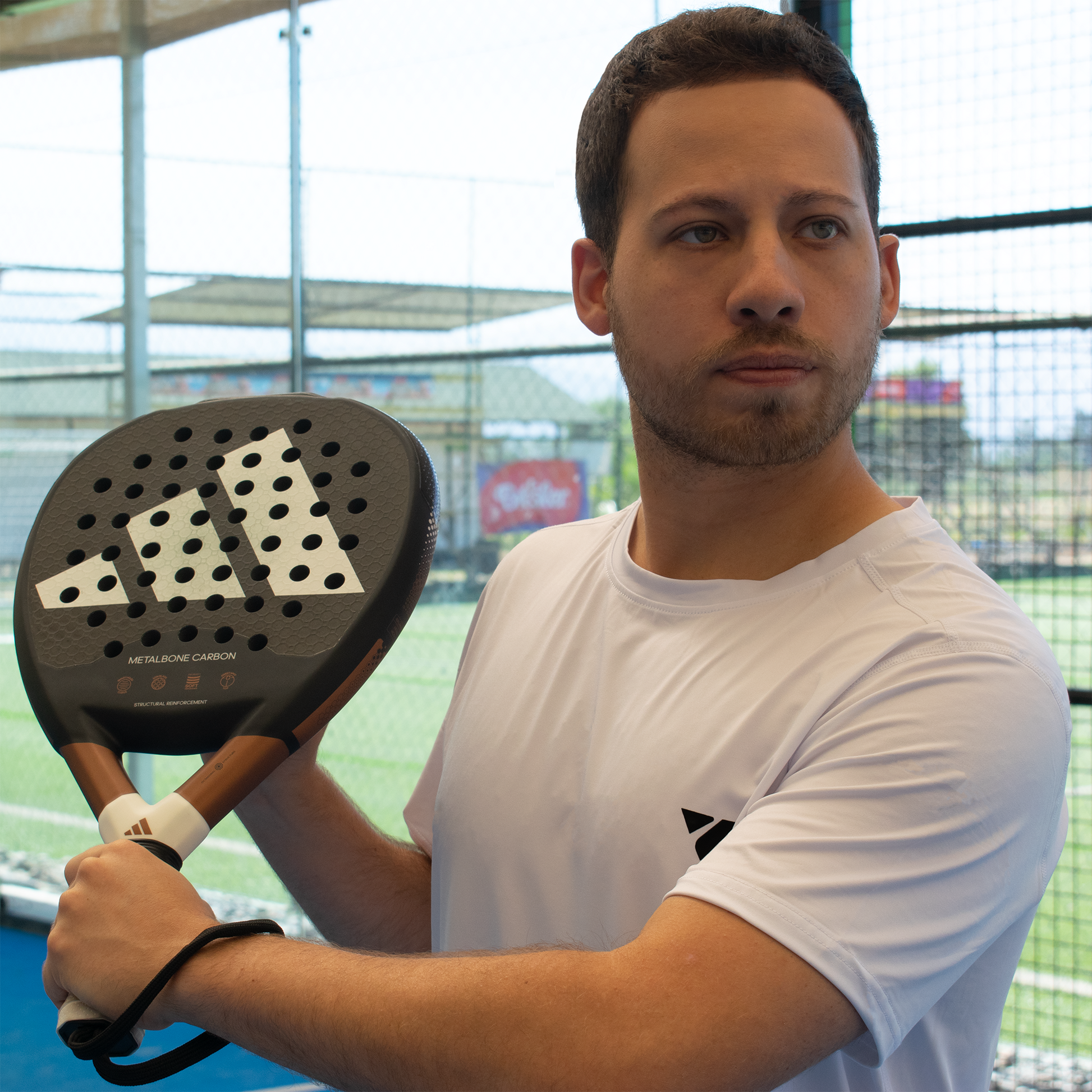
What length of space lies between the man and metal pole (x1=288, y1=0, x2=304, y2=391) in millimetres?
2030

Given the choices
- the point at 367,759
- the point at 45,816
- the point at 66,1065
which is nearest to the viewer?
the point at 66,1065

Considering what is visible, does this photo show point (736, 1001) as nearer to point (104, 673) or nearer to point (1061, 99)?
point (104, 673)

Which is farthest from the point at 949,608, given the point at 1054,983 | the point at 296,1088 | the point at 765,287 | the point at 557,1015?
the point at 296,1088

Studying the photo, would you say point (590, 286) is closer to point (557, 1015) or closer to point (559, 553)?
point (559, 553)

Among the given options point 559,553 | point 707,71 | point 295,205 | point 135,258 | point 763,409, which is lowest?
point 559,553

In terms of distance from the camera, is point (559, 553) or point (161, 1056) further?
point (559, 553)

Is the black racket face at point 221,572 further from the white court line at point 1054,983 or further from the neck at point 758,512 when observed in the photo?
the white court line at point 1054,983

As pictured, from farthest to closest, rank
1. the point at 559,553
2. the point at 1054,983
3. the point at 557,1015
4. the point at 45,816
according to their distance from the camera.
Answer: the point at 45,816 → the point at 1054,983 → the point at 559,553 → the point at 557,1015

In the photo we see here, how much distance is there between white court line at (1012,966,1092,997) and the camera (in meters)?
2.24

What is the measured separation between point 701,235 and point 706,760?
45 cm

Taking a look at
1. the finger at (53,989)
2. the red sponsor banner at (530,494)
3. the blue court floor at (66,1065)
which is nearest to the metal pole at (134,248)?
the red sponsor banner at (530,494)

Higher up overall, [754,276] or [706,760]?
[754,276]

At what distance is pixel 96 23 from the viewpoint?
10.9 feet

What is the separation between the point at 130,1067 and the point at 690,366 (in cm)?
68
